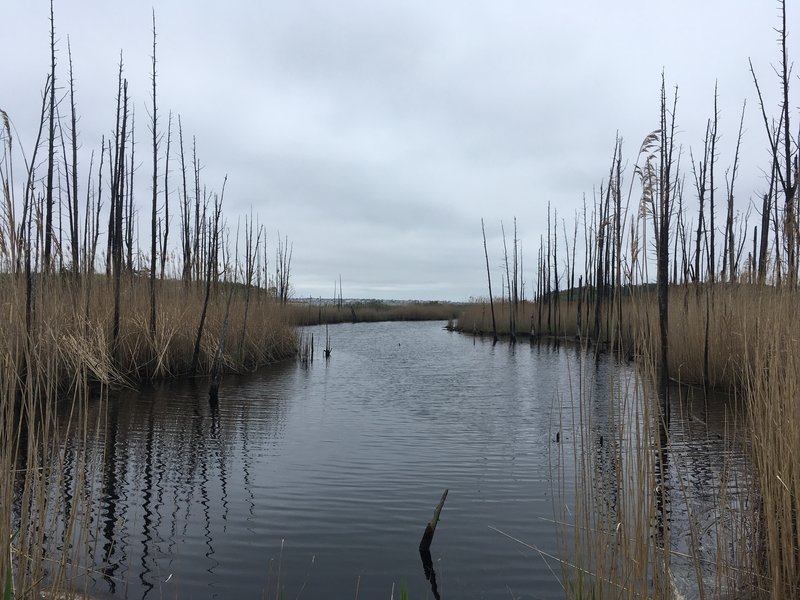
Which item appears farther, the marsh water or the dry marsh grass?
the dry marsh grass

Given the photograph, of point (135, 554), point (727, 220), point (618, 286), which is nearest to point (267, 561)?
point (135, 554)

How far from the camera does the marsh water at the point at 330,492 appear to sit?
309 centimetres

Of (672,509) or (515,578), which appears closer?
(515,578)

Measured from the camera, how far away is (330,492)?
15.0 ft

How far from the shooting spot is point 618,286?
220 centimetres

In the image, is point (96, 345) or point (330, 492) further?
point (96, 345)

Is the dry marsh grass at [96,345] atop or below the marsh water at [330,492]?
atop

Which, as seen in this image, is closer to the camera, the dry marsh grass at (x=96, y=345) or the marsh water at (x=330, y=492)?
the marsh water at (x=330, y=492)

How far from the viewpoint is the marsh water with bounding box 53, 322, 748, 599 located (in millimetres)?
3086

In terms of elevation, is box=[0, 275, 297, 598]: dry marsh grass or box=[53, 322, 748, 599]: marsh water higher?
box=[0, 275, 297, 598]: dry marsh grass

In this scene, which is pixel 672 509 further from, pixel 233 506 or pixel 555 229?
pixel 555 229

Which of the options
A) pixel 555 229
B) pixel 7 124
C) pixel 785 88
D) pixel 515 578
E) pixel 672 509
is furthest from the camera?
pixel 555 229

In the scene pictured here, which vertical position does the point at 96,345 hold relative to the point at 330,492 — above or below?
above

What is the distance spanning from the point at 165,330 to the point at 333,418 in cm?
399
